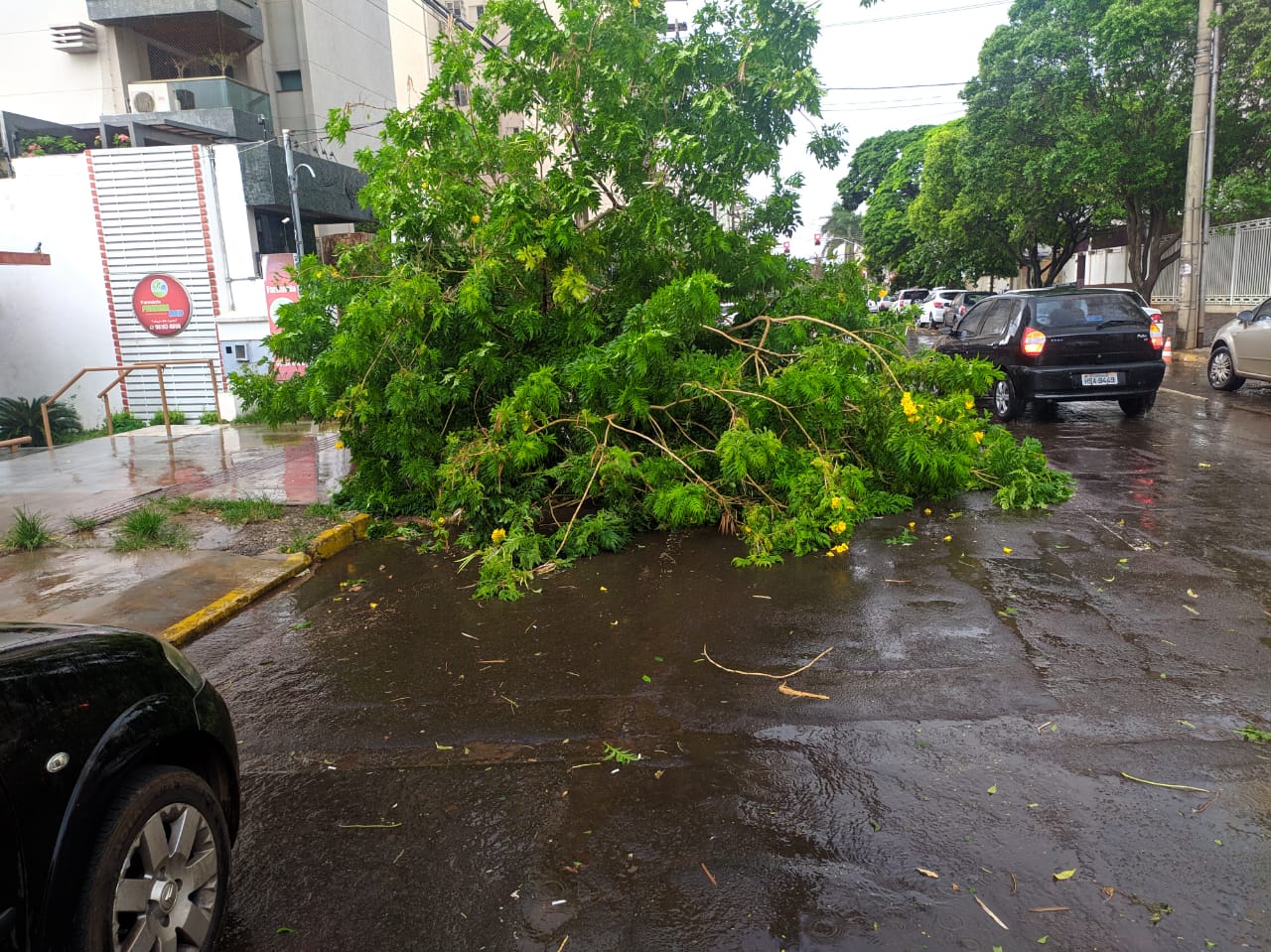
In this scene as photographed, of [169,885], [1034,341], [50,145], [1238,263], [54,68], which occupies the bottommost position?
[169,885]

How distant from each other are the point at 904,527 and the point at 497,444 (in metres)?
3.49

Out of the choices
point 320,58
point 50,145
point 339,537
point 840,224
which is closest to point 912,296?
point 320,58

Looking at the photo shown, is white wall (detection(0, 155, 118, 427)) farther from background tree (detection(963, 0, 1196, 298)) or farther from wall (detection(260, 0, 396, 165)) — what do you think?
background tree (detection(963, 0, 1196, 298))

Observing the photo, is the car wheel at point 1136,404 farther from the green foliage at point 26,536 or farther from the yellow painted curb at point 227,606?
the green foliage at point 26,536

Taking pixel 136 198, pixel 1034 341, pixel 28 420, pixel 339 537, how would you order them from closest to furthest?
1. pixel 339 537
2. pixel 1034 341
3. pixel 28 420
4. pixel 136 198

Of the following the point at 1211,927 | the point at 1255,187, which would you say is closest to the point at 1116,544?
the point at 1211,927

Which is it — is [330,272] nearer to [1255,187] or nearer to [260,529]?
[260,529]

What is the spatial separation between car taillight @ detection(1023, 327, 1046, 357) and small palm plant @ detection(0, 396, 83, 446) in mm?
16292

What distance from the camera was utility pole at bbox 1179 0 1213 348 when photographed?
19297mm

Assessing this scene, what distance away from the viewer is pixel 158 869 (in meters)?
2.59

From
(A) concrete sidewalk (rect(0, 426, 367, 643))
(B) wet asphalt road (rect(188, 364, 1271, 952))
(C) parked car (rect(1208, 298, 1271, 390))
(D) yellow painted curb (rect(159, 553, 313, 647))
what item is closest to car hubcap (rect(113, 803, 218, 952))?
(B) wet asphalt road (rect(188, 364, 1271, 952))

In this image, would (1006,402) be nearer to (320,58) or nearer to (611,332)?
(611,332)

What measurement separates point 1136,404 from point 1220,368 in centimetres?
364

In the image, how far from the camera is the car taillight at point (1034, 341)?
39.8 ft
